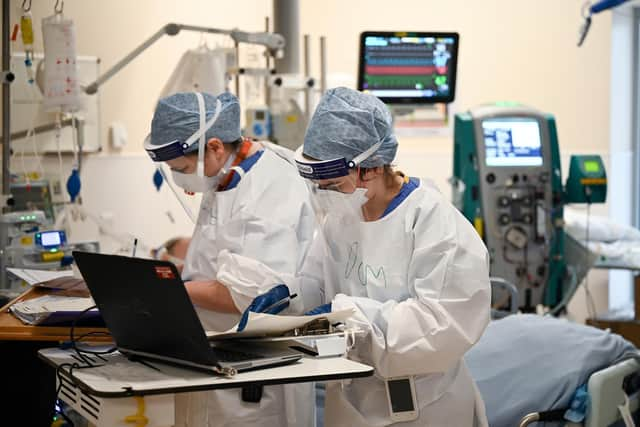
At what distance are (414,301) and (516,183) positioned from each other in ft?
9.80

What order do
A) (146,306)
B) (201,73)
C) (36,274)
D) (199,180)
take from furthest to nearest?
(201,73) < (36,274) < (199,180) < (146,306)

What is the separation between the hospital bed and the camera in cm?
303

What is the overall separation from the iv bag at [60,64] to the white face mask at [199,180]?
4.04ft

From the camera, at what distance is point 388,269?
92.3 inches

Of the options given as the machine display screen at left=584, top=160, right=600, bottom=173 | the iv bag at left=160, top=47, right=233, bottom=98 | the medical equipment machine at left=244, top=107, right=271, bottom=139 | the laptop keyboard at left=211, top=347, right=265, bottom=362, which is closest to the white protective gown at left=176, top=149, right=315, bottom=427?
the laptop keyboard at left=211, top=347, right=265, bottom=362

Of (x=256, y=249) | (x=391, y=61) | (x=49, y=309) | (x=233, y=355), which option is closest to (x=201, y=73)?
(x=391, y=61)

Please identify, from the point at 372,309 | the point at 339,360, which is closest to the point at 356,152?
the point at 372,309

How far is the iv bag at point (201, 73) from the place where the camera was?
5.03 m

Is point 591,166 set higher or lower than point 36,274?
higher

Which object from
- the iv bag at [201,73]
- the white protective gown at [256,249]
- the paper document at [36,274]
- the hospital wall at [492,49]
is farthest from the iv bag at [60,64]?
the hospital wall at [492,49]

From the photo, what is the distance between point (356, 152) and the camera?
234 centimetres

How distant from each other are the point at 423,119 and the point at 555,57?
1125mm

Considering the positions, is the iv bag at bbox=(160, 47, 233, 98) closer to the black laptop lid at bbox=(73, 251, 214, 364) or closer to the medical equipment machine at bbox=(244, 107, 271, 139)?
the medical equipment machine at bbox=(244, 107, 271, 139)

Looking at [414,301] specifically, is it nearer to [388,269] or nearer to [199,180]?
[388,269]
